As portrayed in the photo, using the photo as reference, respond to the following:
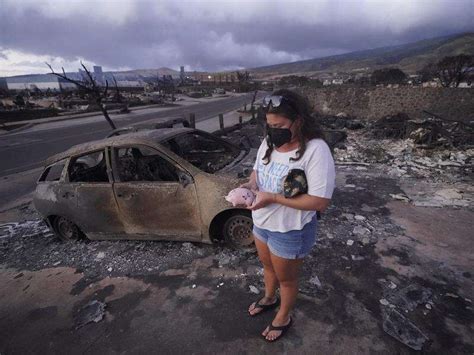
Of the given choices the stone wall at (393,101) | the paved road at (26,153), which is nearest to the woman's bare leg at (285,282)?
the paved road at (26,153)

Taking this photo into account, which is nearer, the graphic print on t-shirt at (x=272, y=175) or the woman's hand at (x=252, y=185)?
the graphic print on t-shirt at (x=272, y=175)

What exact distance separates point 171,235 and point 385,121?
1217cm

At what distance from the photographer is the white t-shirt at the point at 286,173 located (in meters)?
1.66

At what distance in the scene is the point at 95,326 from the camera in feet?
9.12

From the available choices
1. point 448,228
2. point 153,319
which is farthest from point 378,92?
point 153,319

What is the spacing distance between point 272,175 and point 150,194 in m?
2.18

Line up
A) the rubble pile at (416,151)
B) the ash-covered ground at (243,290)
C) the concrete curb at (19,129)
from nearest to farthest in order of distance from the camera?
the ash-covered ground at (243,290)
the rubble pile at (416,151)
the concrete curb at (19,129)

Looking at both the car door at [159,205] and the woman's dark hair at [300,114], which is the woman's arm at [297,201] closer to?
the woman's dark hair at [300,114]

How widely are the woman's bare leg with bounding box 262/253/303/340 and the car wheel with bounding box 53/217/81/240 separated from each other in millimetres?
3300

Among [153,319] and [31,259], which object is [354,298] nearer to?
[153,319]

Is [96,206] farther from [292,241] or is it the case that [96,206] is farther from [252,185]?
[292,241]

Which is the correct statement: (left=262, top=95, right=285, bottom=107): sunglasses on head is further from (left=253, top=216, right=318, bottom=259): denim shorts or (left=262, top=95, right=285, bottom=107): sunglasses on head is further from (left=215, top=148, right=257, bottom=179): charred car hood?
(left=215, top=148, right=257, bottom=179): charred car hood

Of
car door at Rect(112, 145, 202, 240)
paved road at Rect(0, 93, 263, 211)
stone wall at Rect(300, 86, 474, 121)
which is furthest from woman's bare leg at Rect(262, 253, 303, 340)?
stone wall at Rect(300, 86, 474, 121)

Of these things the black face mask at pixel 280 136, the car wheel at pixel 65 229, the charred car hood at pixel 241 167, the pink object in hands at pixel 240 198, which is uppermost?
the black face mask at pixel 280 136
